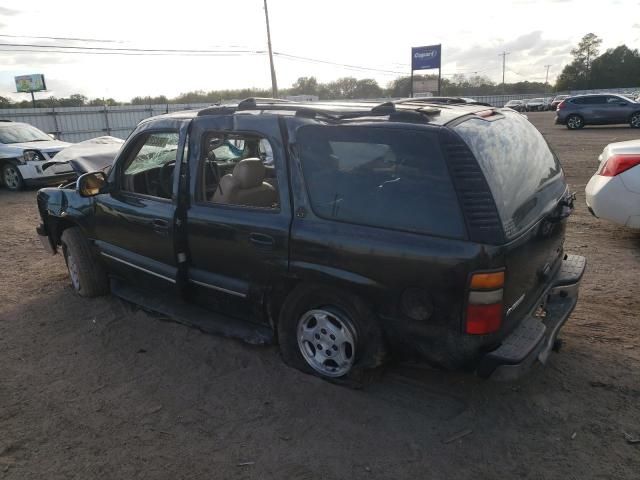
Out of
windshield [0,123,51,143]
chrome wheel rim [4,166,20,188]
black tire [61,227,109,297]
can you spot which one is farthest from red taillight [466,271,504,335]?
windshield [0,123,51,143]

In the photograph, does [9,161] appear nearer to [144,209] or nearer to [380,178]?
[144,209]

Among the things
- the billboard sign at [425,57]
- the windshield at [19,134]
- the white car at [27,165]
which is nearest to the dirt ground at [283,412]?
the white car at [27,165]

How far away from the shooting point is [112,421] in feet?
9.95

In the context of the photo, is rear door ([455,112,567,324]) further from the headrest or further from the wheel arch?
the wheel arch

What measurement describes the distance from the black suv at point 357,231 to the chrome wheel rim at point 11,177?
9.47 metres

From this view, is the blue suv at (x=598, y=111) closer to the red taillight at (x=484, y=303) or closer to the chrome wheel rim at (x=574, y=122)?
the chrome wheel rim at (x=574, y=122)

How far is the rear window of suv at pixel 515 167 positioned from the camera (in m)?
2.56

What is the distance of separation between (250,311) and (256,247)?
53cm

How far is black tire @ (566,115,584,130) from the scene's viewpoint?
74.2 feet

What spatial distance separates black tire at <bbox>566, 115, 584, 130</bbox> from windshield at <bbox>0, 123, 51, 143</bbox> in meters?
21.3

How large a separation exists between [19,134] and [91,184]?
10.6m

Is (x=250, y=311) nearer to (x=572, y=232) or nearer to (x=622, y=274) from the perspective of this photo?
(x=622, y=274)

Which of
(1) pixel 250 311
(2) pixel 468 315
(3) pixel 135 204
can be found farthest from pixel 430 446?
(3) pixel 135 204

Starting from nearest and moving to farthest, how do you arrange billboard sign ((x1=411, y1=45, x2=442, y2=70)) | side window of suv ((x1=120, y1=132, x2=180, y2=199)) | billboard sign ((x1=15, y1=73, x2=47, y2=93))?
side window of suv ((x1=120, y1=132, x2=180, y2=199))
billboard sign ((x1=411, y1=45, x2=442, y2=70))
billboard sign ((x1=15, y1=73, x2=47, y2=93))
